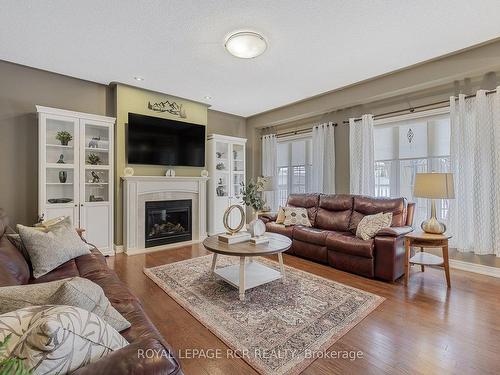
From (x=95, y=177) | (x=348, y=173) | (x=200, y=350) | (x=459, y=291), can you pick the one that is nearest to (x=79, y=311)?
(x=200, y=350)

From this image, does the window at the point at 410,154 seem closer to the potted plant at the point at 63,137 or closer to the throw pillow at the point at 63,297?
the throw pillow at the point at 63,297

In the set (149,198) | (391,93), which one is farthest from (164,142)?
(391,93)

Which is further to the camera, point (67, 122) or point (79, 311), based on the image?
point (67, 122)

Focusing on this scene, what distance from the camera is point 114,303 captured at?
1516mm

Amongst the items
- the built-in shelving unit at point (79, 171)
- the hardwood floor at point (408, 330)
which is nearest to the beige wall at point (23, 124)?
the built-in shelving unit at point (79, 171)

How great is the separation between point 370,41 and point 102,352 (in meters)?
3.50

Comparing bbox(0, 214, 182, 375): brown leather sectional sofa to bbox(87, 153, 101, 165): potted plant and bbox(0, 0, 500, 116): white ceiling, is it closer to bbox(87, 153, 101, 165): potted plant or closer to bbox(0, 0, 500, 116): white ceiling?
bbox(87, 153, 101, 165): potted plant

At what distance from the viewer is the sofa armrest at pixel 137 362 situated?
0.75 m

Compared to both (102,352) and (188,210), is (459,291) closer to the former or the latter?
(102,352)

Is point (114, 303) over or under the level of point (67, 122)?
under

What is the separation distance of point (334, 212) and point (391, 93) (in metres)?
1.97

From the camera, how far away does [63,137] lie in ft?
12.1

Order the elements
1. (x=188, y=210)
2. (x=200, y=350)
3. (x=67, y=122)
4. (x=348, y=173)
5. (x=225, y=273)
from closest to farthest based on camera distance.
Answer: (x=200, y=350)
(x=225, y=273)
(x=67, y=122)
(x=348, y=173)
(x=188, y=210)

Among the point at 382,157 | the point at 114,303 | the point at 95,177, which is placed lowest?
the point at 114,303
